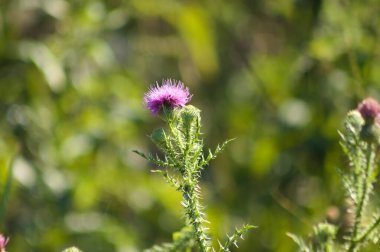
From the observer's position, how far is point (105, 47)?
3727 millimetres

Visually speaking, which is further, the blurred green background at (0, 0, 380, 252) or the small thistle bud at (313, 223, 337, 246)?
the blurred green background at (0, 0, 380, 252)

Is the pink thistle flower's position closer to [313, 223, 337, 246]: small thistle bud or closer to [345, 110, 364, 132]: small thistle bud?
[345, 110, 364, 132]: small thistle bud

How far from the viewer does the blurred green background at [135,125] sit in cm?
330

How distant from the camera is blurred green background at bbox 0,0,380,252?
3.30 meters

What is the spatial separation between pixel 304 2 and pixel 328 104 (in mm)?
433

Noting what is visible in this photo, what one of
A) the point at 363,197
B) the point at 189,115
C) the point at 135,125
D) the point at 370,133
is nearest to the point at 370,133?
the point at 370,133

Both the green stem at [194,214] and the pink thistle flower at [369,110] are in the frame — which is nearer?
the green stem at [194,214]

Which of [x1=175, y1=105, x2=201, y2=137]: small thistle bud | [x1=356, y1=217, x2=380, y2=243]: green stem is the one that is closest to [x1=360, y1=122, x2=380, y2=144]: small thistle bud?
[x1=356, y1=217, x2=380, y2=243]: green stem

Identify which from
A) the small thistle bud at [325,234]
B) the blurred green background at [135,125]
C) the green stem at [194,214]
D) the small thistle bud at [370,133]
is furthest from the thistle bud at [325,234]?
the blurred green background at [135,125]

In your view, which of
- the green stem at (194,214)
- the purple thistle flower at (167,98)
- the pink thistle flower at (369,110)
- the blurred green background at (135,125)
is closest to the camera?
the green stem at (194,214)

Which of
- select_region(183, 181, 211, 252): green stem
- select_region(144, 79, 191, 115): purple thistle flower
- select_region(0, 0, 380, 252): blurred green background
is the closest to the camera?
select_region(183, 181, 211, 252): green stem

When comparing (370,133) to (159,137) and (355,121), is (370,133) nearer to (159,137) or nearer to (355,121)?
(355,121)

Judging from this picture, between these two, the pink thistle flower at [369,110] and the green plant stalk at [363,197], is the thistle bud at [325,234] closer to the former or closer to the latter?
the green plant stalk at [363,197]

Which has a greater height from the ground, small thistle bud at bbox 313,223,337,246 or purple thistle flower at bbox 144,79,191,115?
purple thistle flower at bbox 144,79,191,115
